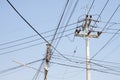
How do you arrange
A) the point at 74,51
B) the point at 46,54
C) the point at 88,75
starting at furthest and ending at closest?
the point at 74,51 → the point at 46,54 → the point at 88,75

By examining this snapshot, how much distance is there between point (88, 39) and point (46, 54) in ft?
9.89

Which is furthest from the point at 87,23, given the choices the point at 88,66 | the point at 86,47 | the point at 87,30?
the point at 88,66

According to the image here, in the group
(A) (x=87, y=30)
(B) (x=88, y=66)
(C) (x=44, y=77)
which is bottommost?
(C) (x=44, y=77)

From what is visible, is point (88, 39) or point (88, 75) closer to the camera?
point (88, 75)

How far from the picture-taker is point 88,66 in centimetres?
1792

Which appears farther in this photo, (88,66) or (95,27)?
(95,27)

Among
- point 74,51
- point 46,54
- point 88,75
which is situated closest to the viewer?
point 88,75

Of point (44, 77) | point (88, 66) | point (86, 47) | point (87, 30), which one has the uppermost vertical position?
point (87, 30)

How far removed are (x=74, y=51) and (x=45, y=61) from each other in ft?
10.0

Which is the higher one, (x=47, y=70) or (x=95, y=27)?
(x=95, y=27)

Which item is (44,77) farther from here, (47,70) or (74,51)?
(74,51)

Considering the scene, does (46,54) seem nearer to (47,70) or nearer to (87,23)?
(47,70)

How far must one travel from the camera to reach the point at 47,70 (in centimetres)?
1781

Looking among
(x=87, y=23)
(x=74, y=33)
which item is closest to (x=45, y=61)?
(x=74, y=33)
